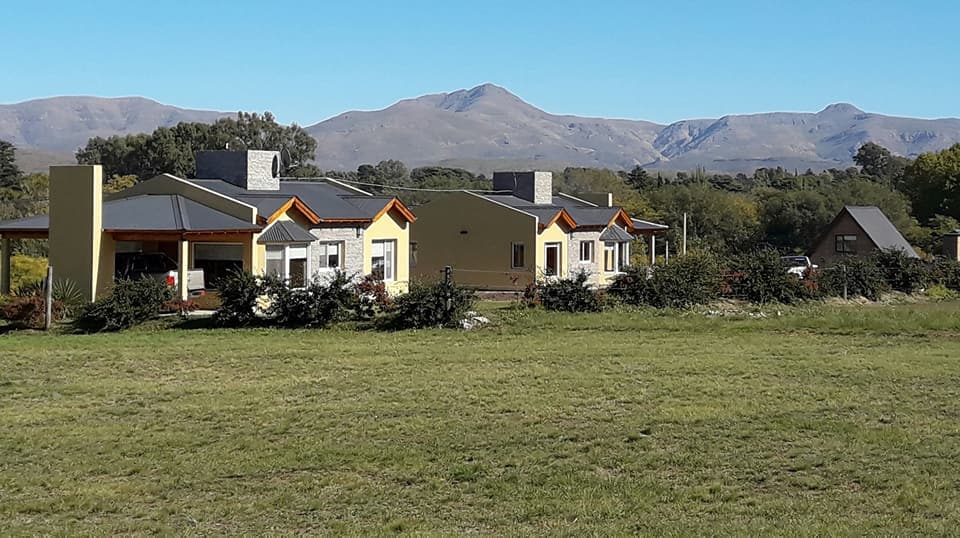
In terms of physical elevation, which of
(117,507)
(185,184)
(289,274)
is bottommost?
(117,507)

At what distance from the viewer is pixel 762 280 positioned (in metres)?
35.0

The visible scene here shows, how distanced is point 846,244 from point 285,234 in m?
Result: 32.3

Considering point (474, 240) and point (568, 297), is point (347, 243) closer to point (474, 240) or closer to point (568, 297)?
point (568, 297)

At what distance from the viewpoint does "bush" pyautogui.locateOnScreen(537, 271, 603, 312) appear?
2958 cm

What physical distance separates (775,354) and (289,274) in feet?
49.5

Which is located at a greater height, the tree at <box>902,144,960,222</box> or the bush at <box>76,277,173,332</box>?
the tree at <box>902,144,960,222</box>

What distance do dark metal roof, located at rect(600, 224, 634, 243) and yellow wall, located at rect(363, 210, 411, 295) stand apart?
9495 millimetres

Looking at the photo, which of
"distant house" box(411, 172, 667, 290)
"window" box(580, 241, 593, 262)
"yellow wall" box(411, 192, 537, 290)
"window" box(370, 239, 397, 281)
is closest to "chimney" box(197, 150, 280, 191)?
"window" box(370, 239, 397, 281)

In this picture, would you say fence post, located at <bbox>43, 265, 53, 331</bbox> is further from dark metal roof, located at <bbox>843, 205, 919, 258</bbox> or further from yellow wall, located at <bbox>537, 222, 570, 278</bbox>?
dark metal roof, located at <bbox>843, 205, 919, 258</bbox>

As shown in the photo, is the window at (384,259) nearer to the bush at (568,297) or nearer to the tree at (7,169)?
the bush at (568,297)

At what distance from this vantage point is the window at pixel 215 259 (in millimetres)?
31188

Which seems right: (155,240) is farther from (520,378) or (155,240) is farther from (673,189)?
(673,189)

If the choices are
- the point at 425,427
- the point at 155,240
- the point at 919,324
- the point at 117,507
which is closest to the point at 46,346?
the point at 155,240

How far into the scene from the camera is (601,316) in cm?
2855
